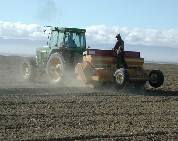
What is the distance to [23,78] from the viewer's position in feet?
63.0

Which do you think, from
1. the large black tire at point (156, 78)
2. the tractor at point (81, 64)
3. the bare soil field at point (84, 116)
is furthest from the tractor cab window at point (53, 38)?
the large black tire at point (156, 78)

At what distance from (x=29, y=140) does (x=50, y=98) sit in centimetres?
506

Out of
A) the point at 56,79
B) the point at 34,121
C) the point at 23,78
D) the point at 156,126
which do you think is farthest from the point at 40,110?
the point at 23,78

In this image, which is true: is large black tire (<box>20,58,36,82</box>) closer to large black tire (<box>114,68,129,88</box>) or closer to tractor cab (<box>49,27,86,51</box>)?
tractor cab (<box>49,27,86,51</box>)

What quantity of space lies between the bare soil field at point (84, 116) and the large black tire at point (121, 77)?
0.78 m

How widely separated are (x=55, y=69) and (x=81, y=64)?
2.08 meters

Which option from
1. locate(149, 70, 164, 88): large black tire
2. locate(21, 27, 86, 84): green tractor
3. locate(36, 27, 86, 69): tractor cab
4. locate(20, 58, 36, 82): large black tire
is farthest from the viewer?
locate(20, 58, 36, 82): large black tire

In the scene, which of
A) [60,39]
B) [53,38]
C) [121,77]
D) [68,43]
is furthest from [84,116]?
[53,38]

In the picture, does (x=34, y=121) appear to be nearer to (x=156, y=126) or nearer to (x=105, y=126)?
(x=105, y=126)

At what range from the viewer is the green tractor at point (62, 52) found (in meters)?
16.2

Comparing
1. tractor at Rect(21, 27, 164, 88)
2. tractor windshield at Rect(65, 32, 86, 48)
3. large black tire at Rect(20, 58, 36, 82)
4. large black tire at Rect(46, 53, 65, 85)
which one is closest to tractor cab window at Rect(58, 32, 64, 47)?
tractor at Rect(21, 27, 164, 88)

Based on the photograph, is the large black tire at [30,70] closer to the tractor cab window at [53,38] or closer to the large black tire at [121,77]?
the tractor cab window at [53,38]

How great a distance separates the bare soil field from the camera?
7410mm

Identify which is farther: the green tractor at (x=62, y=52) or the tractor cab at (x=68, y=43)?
the tractor cab at (x=68, y=43)
